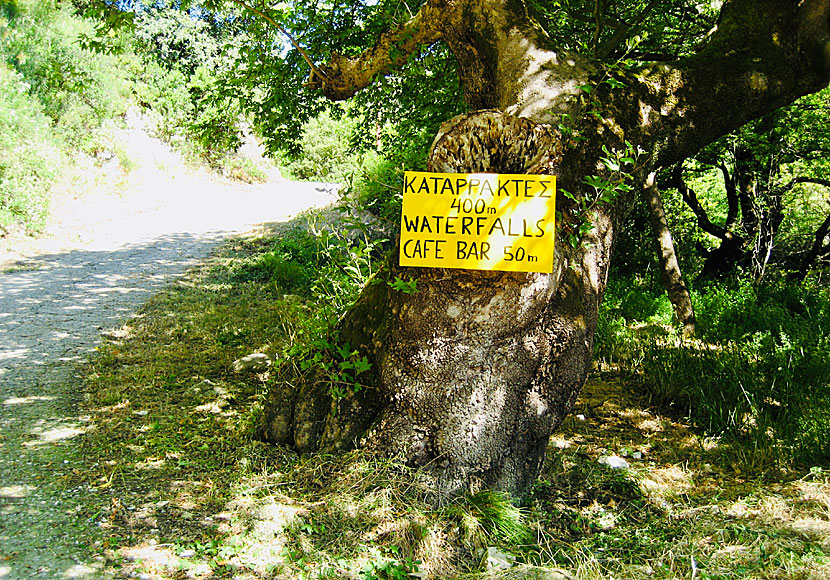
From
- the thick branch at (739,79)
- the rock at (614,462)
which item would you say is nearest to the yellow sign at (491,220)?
the thick branch at (739,79)

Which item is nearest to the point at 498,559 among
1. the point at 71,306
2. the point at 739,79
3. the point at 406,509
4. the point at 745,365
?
the point at 406,509

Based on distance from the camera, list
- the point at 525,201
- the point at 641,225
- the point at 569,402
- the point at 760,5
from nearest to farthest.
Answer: the point at 525,201, the point at 569,402, the point at 760,5, the point at 641,225

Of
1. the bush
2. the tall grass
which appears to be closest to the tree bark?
the tall grass

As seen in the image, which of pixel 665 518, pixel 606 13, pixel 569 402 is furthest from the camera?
pixel 606 13

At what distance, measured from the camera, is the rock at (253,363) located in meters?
5.06

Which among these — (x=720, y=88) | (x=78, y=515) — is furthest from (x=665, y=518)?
(x=78, y=515)

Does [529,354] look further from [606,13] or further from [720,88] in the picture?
[606,13]

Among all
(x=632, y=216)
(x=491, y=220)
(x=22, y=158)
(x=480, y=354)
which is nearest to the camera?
(x=491, y=220)

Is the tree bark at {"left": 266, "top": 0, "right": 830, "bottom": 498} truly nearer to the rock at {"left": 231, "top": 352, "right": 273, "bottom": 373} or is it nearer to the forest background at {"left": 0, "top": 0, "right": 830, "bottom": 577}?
the forest background at {"left": 0, "top": 0, "right": 830, "bottom": 577}

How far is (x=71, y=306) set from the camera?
22.6 ft

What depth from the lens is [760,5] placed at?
368 cm

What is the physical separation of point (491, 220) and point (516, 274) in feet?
0.97

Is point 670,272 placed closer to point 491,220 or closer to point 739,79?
point 739,79

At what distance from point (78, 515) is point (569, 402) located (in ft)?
8.49
